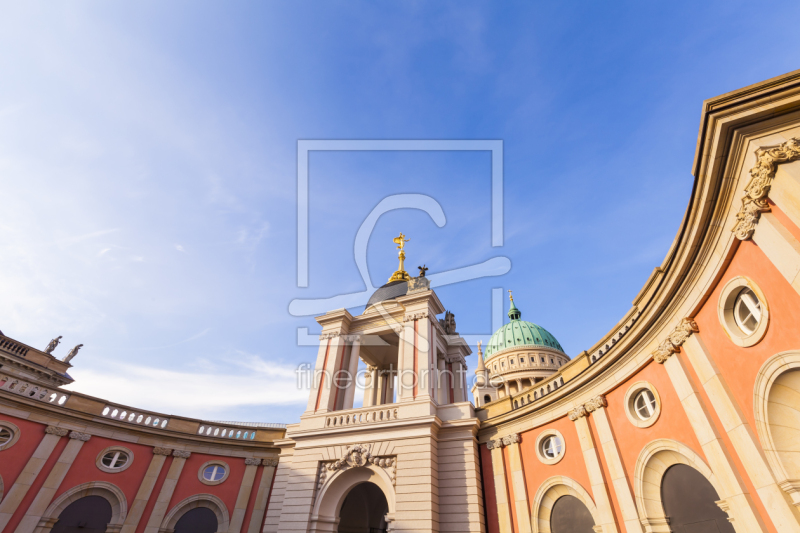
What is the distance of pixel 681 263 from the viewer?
11344 millimetres

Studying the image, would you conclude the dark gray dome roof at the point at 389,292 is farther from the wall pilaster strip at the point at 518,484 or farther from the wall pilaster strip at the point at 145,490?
the wall pilaster strip at the point at 145,490

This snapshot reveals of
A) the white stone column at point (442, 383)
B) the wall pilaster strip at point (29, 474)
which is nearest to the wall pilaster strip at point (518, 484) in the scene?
the white stone column at point (442, 383)

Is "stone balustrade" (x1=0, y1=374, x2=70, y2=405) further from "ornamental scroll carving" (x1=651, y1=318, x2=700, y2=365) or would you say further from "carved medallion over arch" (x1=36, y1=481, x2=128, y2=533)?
"ornamental scroll carving" (x1=651, y1=318, x2=700, y2=365)

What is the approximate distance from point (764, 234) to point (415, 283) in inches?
790

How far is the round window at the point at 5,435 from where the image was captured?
1900 cm

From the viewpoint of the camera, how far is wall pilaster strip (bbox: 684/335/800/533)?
8594 mm

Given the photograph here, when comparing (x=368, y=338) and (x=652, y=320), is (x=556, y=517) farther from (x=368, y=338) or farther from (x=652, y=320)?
(x=368, y=338)

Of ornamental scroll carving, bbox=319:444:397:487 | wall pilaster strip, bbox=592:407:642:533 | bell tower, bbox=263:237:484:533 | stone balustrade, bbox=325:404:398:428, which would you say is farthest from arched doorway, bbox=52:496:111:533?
wall pilaster strip, bbox=592:407:642:533

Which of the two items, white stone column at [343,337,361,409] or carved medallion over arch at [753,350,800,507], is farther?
white stone column at [343,337,361,409]

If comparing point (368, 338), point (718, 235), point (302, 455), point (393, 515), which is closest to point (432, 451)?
point (393, 515)

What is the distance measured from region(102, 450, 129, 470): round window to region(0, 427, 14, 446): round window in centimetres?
432

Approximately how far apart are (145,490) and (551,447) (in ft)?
71.7

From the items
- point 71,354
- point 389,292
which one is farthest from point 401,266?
point 71,354

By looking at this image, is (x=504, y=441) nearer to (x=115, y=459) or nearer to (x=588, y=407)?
(x=588, y=407)
